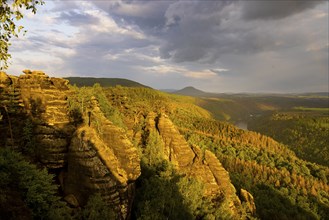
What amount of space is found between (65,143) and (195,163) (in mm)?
34236

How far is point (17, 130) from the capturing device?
118ft

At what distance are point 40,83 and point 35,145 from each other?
9830mm

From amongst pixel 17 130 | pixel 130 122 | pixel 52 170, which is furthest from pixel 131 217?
pixel 130 122

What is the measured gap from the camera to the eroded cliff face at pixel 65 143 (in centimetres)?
3372

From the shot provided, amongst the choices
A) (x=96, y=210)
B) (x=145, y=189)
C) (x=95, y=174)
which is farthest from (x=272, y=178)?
(x=96, y=210)

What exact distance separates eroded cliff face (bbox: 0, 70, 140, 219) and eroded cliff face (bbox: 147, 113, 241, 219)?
22255 millimetres

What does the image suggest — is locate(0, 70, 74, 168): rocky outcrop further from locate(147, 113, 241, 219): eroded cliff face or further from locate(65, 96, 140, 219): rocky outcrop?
locate(147, 113, 241, 219): eroded cliff face

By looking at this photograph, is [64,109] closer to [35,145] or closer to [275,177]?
[35,145]

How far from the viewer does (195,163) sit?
61.8 metres

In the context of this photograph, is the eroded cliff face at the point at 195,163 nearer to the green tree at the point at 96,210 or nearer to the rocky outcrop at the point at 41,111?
the rocky outcrop at the point at 41,111

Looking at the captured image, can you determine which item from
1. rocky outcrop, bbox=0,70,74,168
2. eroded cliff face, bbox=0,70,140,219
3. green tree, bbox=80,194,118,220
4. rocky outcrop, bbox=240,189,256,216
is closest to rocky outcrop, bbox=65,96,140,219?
eroded cliff face, bbox=0,70,140,219

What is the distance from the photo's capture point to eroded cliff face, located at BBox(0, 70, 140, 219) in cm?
3372

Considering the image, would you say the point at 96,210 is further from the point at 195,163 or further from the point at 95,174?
the point at 195,163

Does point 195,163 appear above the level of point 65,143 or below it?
below
